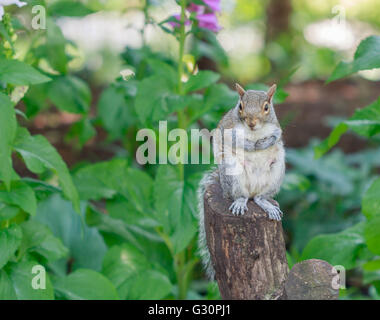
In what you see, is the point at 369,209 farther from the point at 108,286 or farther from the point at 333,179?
the point at 333,179

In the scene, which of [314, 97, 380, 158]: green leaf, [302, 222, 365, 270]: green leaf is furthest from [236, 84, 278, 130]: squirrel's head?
[302, 222, 365, 270]: green leaf

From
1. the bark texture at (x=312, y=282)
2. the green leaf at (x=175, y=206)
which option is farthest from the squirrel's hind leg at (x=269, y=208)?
the green leaf at (x=175, y=206)

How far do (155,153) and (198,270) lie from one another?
1563mm

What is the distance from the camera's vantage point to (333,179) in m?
4.65

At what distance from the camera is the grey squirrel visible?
6.47ft

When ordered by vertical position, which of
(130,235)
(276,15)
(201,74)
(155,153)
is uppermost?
(276,15)

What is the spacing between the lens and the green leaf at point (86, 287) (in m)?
2.85

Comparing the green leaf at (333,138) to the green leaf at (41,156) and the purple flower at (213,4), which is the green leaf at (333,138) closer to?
the purple flower at (213,4)

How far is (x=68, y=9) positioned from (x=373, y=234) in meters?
1.93

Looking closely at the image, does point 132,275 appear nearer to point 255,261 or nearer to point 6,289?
point 6,289

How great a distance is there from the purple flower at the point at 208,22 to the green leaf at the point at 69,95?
0.96 m

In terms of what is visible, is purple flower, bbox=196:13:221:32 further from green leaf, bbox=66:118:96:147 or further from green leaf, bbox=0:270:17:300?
green leaf, bbox=0:270:17:300

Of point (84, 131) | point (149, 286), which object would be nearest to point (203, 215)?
point (149, 286)

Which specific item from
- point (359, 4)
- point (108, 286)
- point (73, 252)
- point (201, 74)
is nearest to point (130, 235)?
point (73, 252)
